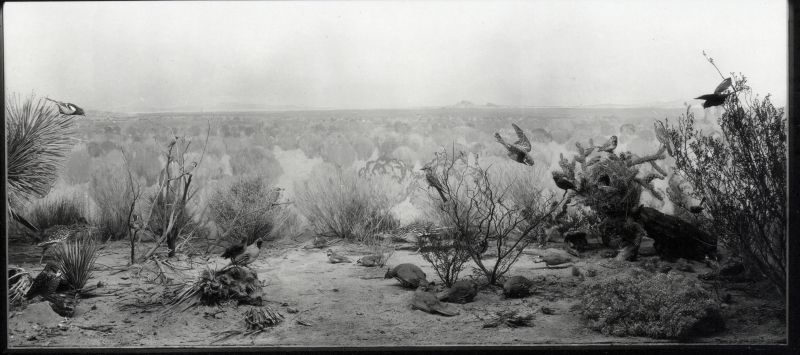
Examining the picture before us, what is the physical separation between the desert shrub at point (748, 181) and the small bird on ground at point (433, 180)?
1.71 meters

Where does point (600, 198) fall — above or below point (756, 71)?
below

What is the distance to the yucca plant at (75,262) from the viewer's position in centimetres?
473

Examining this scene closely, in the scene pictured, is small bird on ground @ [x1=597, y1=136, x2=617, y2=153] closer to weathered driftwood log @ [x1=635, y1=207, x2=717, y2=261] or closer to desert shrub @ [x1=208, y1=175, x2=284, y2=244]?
weathered driftwood log @ [x1=635, y1=207, x2=717, y2=261]

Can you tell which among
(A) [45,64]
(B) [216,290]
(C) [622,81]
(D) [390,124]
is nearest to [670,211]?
(C) [622,81]

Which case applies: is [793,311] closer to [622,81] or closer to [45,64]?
[622,81]

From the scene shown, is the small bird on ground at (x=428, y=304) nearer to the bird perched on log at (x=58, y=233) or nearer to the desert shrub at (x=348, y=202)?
the desert shrub at (x=348, y=202)

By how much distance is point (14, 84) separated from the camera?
4.77 metres

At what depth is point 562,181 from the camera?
188 inches

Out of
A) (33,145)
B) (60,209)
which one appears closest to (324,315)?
(60,209)

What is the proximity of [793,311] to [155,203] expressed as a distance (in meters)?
4.71

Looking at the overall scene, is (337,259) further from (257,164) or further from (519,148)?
(519,148)

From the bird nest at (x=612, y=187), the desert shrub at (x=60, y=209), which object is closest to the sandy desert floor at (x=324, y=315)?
the desert shrub at (x=60, y=209)

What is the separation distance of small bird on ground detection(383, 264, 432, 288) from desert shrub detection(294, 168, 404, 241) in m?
0.37

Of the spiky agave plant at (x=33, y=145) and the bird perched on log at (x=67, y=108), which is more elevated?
the bird perched on log at (x=67, y=108)
